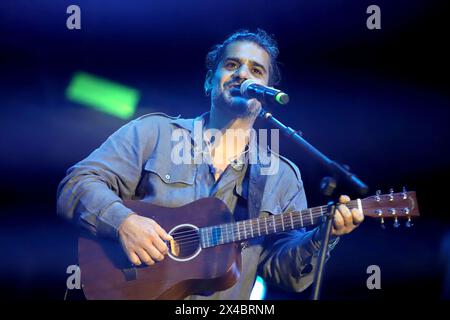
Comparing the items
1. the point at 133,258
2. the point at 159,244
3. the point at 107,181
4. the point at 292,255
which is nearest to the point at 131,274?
the point at 133,258

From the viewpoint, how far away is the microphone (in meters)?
1.80

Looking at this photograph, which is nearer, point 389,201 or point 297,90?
point 389,201

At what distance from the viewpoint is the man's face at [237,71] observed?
2.51m

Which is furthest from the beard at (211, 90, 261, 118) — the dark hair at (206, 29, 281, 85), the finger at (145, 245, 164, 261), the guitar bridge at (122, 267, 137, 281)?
the guitar bridge at (122, 267, 137, 281)

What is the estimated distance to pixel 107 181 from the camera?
2363 millimetres

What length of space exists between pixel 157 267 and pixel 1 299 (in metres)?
1.28

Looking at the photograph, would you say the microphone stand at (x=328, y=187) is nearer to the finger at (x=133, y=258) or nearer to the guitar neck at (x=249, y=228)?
the guitar neck at (x=249, y=228)

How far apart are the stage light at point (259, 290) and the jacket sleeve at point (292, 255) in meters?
0.12

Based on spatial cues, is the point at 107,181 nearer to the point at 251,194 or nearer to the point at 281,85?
the point at 251,194

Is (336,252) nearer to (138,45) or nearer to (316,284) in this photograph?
(316,284)

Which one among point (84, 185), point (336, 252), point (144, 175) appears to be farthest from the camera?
point (336, 252)

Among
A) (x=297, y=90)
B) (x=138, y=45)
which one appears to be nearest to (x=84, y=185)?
(x=138, y=45)

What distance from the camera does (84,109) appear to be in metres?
2.88

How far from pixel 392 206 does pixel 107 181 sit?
136 centimetres
